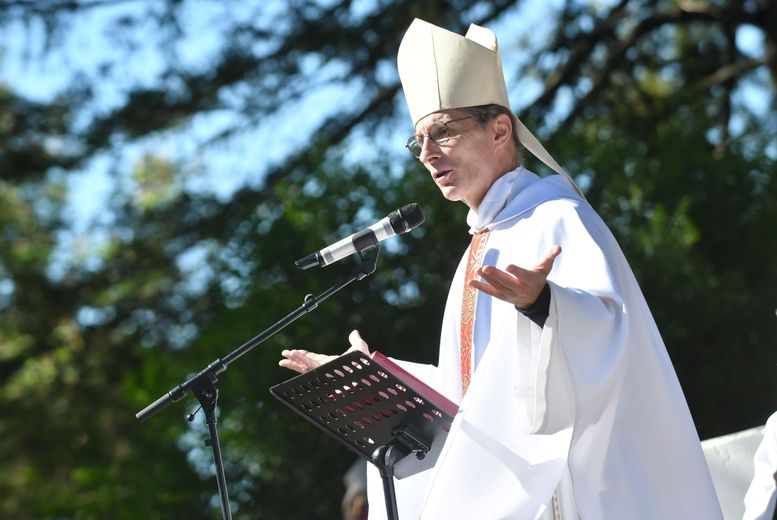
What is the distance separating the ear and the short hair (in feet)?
0.06

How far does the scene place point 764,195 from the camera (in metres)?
7.57

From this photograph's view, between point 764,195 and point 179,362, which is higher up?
point 179,362

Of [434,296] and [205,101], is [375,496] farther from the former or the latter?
[205,101]

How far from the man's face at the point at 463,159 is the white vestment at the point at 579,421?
0.48 metres

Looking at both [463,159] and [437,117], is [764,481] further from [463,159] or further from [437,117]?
[437,117]

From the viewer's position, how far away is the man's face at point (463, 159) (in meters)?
3.55

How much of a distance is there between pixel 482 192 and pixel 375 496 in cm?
96

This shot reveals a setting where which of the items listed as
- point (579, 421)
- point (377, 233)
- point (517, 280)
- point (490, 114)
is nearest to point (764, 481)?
point (579, 421)

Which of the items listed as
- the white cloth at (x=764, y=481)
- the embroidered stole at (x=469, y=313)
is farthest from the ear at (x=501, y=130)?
the white cloth at (x=764, y=481)

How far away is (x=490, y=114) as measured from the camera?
366 cm

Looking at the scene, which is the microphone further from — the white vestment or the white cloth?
the white cloth

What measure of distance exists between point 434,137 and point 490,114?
195 millimetres

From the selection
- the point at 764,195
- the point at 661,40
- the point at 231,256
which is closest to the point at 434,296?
the point at 231,256

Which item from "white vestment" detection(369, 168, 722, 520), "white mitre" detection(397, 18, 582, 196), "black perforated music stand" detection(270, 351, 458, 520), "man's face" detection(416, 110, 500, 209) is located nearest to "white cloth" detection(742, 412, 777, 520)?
"white vestment" detection(369, 168, 722, 520)
